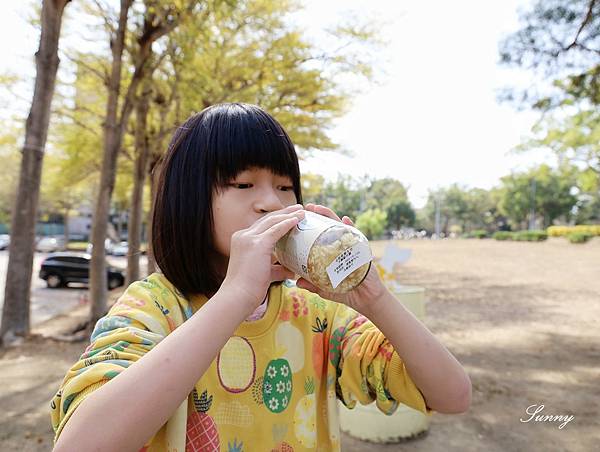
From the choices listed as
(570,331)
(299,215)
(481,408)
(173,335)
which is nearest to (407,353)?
(299,215)

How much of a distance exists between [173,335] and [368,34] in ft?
30.5

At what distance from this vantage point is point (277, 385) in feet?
3.39

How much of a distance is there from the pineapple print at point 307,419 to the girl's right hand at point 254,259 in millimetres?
378

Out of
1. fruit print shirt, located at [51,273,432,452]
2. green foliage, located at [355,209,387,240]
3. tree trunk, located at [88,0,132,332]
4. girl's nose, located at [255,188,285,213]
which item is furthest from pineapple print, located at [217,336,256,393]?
green foliage, located at [355,209,387,240]

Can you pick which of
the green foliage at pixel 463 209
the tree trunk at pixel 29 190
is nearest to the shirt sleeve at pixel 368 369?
the tree trunk at pixel 29 190

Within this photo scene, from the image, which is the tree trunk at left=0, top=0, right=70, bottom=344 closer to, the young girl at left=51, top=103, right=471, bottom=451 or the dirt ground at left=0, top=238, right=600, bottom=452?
the dirt ground at left=0, top=238, right=600, bottom=452

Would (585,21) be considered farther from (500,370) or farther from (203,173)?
(203,173)

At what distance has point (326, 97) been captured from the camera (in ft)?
33.4

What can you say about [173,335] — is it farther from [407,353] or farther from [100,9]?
[100,9]

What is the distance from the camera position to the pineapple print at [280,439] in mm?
985

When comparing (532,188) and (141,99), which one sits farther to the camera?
(532,188)

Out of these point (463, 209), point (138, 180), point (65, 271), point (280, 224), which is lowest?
point (65, 271)

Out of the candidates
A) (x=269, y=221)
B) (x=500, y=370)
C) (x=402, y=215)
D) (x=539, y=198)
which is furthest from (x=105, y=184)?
(x=539, y=198)

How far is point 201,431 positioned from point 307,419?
252 millimetres
